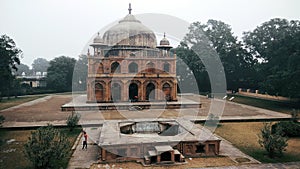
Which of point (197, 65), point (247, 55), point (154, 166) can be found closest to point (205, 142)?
point (154, 166)

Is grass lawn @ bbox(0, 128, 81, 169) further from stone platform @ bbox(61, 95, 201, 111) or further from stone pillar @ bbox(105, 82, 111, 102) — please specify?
stone pillar @ bbox(105, 82, 111, 102)

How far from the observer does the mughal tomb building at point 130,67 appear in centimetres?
3156

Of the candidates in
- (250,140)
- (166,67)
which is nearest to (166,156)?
(250,140)

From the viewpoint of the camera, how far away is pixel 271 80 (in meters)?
31.7

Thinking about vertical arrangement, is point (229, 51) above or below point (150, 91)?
above

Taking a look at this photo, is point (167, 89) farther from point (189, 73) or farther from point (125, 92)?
point (189, 73)

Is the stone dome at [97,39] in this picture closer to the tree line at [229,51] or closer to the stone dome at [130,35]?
the stone dome at [130,35]

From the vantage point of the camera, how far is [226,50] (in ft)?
159

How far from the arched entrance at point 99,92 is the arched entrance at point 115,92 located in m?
1.38

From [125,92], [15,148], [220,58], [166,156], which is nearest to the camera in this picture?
[166,156]

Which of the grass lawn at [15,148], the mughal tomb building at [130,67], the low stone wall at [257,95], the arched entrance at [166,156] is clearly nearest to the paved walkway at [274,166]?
the arched entrance at [166,156]

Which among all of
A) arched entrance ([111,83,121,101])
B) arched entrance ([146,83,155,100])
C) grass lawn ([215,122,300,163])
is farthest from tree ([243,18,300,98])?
arched entrance ([111,83,121,101])

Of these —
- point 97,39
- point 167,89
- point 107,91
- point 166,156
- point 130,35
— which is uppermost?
point 130,35

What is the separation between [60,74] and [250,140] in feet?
164
